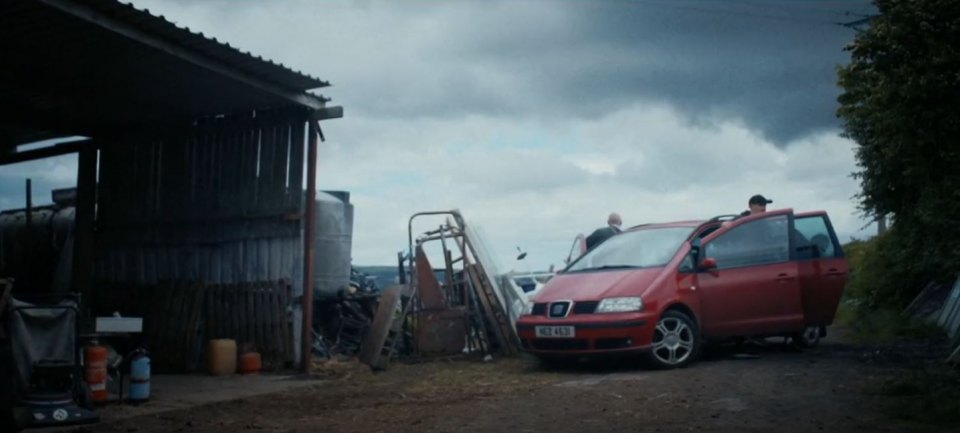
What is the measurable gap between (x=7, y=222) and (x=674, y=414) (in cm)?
1549

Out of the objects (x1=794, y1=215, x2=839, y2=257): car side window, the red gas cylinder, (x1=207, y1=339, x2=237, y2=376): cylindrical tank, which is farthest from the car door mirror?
(x1=207, y1=339, x2=237, y2=376): cylindrical tank

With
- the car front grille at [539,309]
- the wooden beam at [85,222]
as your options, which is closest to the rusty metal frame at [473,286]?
the car front grille at [539,309]

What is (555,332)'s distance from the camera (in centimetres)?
1138

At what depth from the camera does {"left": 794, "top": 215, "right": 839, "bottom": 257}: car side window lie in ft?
40.7

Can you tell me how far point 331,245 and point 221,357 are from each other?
10.0 ft

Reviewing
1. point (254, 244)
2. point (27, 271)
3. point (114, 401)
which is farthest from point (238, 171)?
point (27, 271)

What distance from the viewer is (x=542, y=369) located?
12.0 m

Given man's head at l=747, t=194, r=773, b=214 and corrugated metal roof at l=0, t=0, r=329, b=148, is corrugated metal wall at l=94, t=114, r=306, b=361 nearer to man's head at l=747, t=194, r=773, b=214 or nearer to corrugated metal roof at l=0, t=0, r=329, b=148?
corrugated metal roof at l=0, t=0, r=329, b=148

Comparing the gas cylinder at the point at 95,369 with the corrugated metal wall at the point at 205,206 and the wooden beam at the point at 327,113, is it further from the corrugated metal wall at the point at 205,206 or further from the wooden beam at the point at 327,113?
the wooden beam at the point at 327,113

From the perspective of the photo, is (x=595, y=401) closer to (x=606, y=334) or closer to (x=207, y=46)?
(x=606, y=334)

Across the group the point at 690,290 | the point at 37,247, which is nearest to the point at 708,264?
the point at 690,290

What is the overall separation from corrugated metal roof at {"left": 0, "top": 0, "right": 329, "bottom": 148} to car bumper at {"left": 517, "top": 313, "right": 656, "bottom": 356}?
14.1 ft

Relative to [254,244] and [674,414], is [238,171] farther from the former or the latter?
[674,414]

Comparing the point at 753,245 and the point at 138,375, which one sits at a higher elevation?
the point at 753,245
